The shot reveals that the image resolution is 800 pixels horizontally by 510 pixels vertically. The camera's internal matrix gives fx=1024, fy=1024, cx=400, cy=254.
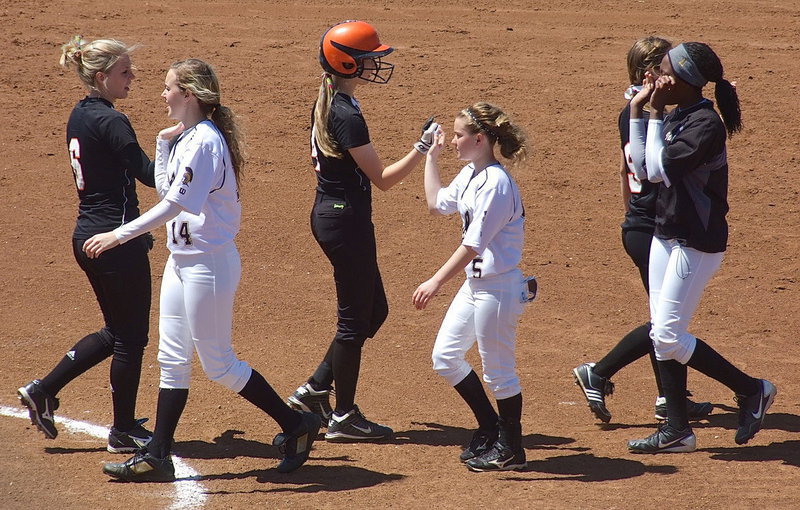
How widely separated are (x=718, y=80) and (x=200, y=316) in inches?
111

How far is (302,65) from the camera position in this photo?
42.1 feet

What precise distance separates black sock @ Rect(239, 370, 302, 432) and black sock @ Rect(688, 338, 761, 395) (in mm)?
2077

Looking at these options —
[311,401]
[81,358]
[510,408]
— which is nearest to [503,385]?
[510,408]

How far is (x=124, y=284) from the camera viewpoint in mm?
5164

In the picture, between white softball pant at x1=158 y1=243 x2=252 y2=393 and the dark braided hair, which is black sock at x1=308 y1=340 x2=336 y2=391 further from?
the dark braided hair

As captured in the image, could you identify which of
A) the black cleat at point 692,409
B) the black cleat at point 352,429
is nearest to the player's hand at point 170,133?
the black cleat at point 352,429

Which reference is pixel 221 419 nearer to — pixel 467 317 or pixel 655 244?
pixel 467 317

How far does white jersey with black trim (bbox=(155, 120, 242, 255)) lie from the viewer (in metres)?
4.62

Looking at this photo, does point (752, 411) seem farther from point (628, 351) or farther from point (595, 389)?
point (595, 389)

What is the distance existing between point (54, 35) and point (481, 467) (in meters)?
10.5

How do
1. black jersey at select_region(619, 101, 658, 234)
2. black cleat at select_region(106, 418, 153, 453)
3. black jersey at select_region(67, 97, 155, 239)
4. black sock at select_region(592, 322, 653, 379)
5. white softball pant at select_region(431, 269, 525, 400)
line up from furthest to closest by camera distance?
black sock at select_region(592, 322, 653, 379) → black jersey at select_region(619, 101, 658, 234) → black cleat at select_region(106, 418, 153, 453) → black jersey at select_region(67, 97, 155, 239) → white softball pant at select_region(431, 269, 525, 400)

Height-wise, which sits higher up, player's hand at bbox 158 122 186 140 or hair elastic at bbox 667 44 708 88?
hair elastic at bbox 667 44 708 88

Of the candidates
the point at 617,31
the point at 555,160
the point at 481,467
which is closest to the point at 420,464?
the point at 481,467

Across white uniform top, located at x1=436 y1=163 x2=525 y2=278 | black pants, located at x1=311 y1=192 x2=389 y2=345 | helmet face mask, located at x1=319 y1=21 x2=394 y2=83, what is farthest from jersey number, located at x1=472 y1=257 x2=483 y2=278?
helmet face mask, located at x1=319 y1=21 x2=394 y2=83
